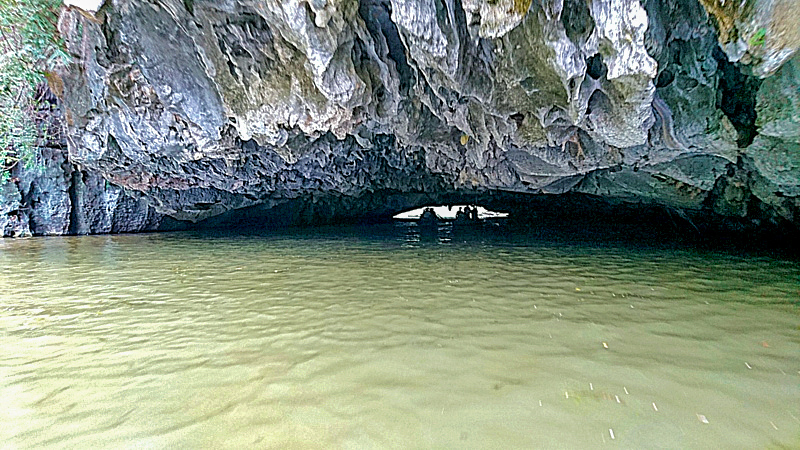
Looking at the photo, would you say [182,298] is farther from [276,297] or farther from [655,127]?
[655,127]

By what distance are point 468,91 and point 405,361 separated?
4256mm

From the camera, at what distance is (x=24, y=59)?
23.7ft

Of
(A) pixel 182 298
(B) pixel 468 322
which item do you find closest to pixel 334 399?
(B) pixel 468 322

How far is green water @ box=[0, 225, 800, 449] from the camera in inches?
76.9

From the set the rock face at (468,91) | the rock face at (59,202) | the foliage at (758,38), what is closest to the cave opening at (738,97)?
the rock face at (468,91)

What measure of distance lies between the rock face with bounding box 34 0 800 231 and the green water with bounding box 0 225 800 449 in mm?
2092

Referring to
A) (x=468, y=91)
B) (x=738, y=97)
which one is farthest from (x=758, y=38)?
(x=468, y=91)

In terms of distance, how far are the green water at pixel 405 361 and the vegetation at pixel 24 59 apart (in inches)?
162

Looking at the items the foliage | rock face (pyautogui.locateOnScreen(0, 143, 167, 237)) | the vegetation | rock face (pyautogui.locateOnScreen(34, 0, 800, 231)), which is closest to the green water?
rock face (pyautogui.locateOnScreen(34, 0, 800, 231))

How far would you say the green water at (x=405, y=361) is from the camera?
1.95 m

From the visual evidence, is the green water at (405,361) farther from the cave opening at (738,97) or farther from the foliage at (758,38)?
the foliage at (758,38)

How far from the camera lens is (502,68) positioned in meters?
5.25

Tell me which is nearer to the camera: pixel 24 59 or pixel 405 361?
pixel 405 361

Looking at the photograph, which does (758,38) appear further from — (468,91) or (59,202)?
(59,202)
